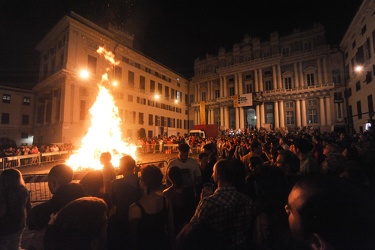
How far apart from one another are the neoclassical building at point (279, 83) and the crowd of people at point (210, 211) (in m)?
34.9

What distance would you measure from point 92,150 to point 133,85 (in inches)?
984

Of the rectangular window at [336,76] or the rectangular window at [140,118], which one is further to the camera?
the rectangular window at [140,118]

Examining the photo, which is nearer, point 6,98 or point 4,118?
point 4,118

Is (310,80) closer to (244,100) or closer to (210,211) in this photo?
(244,100)

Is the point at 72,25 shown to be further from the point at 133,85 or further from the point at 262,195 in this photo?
the point at 262,195

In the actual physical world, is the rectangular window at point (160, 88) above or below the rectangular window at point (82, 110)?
above

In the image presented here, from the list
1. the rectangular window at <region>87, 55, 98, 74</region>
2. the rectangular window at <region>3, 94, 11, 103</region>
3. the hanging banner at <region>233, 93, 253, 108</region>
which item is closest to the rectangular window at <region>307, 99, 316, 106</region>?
the hanging banner at <region>233, 93, 253, 108</region>

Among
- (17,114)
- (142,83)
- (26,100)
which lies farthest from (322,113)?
(17,114)

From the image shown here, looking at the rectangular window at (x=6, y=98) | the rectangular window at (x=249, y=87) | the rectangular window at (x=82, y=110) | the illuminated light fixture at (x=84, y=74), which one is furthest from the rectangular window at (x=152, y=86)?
the rectangular window at (x=6, y=98)

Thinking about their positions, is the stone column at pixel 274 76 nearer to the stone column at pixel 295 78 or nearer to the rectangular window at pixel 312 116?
the stone column at pixel 295 78

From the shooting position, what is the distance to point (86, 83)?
1100 inches

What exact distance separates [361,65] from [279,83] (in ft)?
54.8

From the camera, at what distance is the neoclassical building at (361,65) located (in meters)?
19.5

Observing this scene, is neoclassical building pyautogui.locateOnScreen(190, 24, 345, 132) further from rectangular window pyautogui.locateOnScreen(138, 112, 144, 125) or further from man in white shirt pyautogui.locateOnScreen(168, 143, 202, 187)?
man in white shirt pyautogui.locateOnScreen(168, 143, 202, 187)
